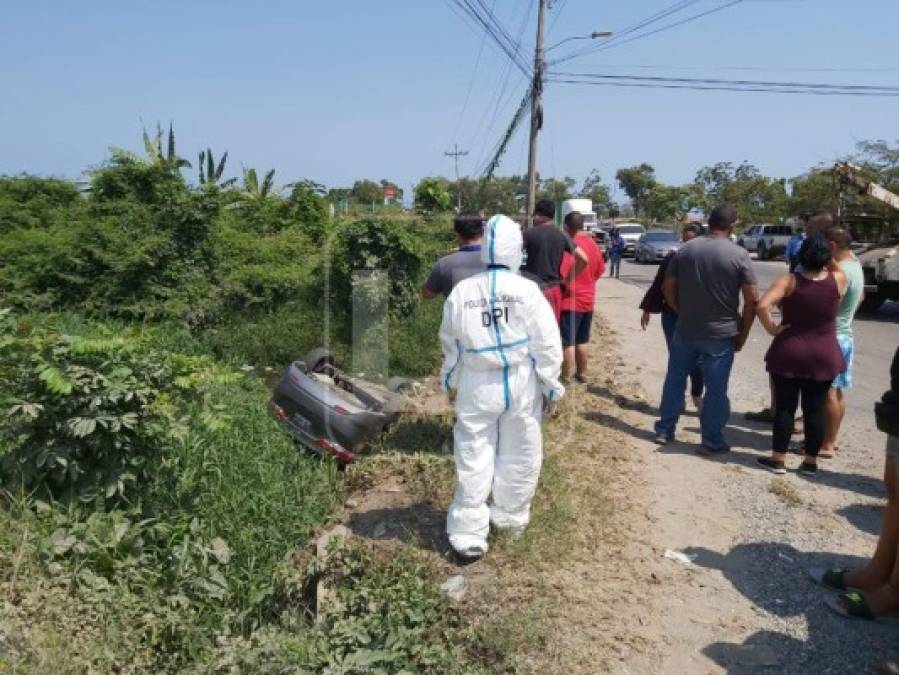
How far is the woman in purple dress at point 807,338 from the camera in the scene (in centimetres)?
462

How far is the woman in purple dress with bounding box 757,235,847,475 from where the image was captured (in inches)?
182

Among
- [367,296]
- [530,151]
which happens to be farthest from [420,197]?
[367,296]

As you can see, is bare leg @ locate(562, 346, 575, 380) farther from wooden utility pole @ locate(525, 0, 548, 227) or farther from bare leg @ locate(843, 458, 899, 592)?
wooden utility pole @ locate(525, 0, 548, 227)

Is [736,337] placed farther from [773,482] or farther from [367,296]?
[367,296]

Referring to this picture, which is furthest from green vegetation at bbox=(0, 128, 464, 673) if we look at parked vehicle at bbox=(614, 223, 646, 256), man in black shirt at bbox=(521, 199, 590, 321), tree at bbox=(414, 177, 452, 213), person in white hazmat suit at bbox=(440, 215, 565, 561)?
parked vehicle at bbox=(614, 223, 646, 256)

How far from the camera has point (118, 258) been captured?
30.3ft

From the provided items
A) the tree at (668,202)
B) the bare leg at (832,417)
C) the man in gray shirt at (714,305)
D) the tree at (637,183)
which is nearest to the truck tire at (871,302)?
the bare leg at (832,417)

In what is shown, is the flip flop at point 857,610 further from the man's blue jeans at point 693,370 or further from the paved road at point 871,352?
the paved road at point 871,352

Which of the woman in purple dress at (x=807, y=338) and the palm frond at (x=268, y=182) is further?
the palm frond at (x=268, y=182)

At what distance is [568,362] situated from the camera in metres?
6.83

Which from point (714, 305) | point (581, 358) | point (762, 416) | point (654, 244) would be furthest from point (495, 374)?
point (654, 244)

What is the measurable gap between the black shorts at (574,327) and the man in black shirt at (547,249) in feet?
1.35

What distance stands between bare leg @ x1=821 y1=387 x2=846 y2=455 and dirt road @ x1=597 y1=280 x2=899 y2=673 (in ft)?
0.46

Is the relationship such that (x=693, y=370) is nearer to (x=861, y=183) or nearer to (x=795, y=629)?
(x=795, y=629)
